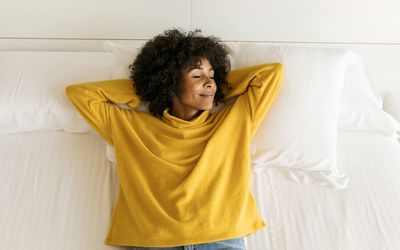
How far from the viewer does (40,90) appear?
1.42 meters

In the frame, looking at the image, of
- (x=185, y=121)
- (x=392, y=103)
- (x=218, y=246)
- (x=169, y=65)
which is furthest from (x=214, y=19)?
(x=218, y=246)

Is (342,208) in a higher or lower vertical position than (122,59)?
lower

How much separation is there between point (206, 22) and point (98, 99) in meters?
0.59

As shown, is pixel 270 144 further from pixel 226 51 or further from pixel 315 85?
pixel 226 51

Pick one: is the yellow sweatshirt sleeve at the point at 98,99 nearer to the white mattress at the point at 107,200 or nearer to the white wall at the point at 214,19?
the white mattress at the point at 107,200

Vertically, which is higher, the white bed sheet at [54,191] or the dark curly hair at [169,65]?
the dark curly hair at [169,65]

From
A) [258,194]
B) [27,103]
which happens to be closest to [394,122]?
[258,194]

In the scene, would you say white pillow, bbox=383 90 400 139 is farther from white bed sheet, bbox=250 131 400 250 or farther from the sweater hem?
the sweater hem

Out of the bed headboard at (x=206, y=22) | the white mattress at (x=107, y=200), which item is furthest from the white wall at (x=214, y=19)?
the white mattress at (x=107, y=200)

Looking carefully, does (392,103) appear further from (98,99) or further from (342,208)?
(98,99)

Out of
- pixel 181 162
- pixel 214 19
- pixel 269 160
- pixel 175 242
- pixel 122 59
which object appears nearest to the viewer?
pixel 175 242

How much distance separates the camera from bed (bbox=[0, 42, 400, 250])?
1192 millimetres

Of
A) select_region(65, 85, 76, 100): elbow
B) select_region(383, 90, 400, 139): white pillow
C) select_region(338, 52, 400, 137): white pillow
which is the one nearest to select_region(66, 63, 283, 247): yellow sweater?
select_region(65, 85, 76, 100): elbow

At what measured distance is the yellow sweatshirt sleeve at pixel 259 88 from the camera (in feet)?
4.19
